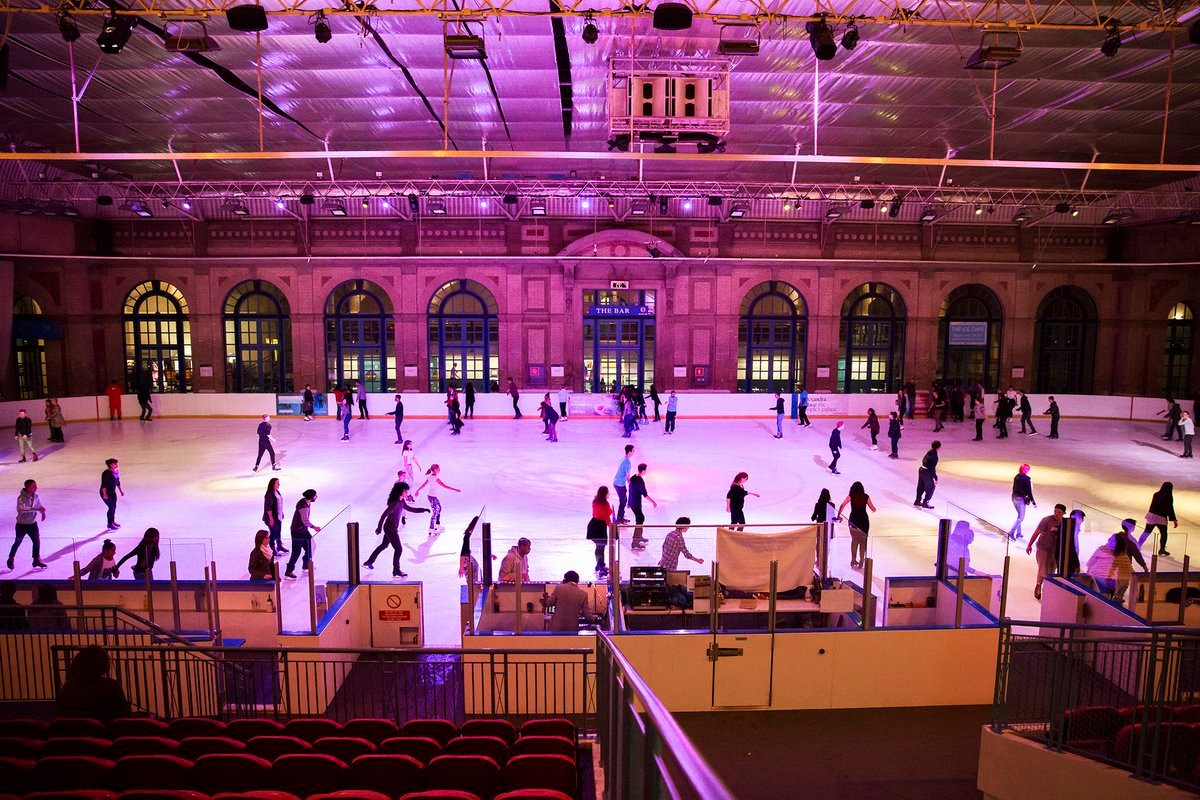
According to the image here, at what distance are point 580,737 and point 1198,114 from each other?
17.7m

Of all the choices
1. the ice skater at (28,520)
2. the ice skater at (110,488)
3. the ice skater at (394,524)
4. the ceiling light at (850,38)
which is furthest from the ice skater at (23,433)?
the ceiling light at (850,38)

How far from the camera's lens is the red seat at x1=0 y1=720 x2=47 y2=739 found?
4.72 meters

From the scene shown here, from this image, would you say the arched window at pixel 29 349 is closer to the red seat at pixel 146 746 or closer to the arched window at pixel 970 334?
the red seat at pixel 146 746

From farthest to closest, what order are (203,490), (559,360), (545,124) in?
1. (559,360)
2. (545,124)
3. (203,490)

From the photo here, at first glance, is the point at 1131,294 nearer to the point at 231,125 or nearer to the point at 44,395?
the point at 231,125

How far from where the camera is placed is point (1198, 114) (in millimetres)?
14852

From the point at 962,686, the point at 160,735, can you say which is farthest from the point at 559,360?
the point at 160,735

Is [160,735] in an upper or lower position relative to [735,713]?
upper

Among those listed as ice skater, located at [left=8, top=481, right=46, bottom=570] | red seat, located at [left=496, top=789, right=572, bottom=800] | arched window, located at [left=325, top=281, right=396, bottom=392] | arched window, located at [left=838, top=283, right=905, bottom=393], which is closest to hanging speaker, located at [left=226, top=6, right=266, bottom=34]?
ice skater, located at [left=8, top=481, right=46, bottom=570]

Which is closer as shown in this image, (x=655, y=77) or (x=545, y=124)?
(x=655, y=77)

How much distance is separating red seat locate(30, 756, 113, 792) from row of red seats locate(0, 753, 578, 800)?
0.19 ft

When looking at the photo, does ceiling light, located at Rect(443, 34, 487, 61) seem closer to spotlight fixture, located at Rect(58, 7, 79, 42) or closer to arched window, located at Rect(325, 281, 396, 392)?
spotlight fixture, located at Rect(58, 7, 79, 42)

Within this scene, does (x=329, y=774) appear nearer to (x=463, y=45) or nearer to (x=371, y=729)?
(x=371, y=729)

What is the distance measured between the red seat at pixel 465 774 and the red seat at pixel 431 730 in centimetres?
97
